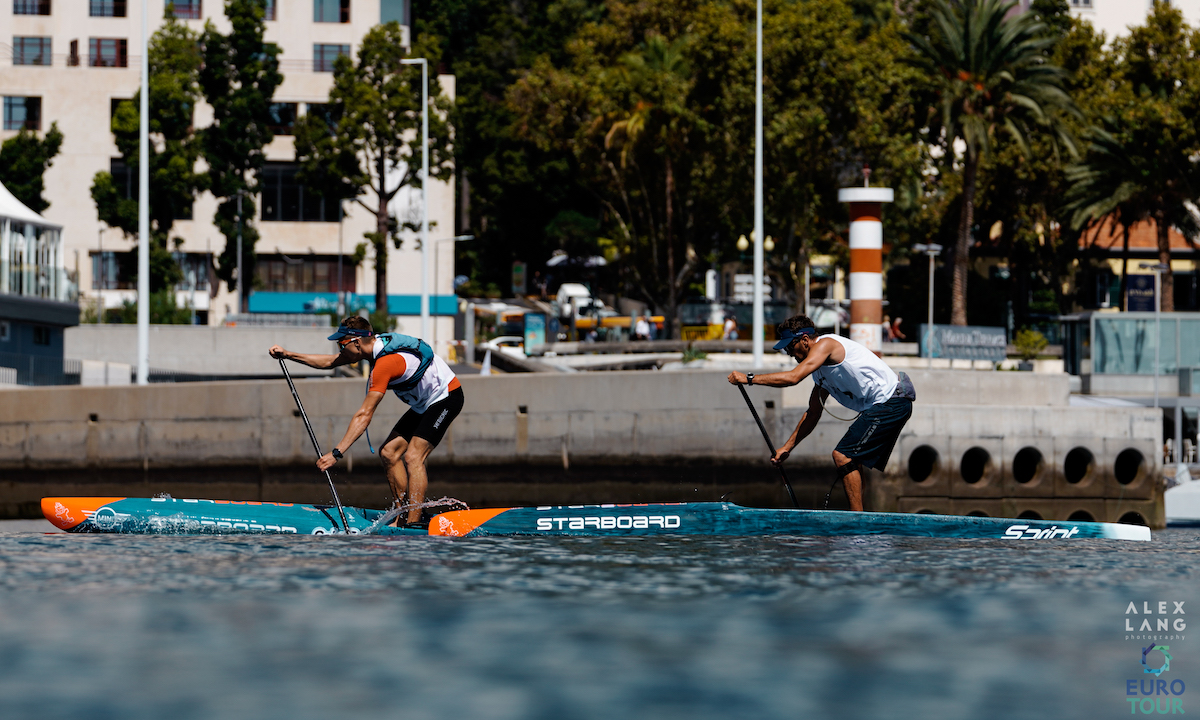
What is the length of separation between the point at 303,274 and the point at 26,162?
1375 cm

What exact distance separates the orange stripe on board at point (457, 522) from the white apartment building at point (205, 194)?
49.3m

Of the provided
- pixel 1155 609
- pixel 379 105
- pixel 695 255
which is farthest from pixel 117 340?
pixel 1155 609

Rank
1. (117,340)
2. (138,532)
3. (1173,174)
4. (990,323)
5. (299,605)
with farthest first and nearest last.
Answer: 1. (990,323)
2. (1173,174)
3. (117,340)
4. (138,532)
5. (299,605)

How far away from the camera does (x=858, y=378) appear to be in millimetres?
10773

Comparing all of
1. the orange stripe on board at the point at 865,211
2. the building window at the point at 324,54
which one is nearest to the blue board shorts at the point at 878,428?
the orange stripe on board at the point at 865,211

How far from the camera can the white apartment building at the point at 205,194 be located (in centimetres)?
6031

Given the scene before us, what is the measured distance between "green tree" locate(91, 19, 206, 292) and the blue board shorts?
146 feet

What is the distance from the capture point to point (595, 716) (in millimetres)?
5152

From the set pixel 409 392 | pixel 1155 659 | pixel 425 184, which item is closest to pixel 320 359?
pixel 409 392

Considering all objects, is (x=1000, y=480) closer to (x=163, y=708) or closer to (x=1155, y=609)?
(x=1155, y=609)

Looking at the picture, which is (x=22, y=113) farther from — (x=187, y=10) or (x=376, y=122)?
(x=376, y=122)

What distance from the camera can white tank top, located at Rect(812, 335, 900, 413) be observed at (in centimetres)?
1074

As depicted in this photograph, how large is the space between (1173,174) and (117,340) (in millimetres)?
36761

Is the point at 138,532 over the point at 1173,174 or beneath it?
beneath
